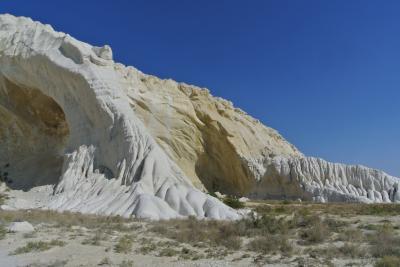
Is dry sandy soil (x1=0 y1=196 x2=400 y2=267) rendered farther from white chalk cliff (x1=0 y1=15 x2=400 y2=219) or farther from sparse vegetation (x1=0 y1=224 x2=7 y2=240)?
white chalk cliff (x1=0 y1=15 x2=400 y2=219)

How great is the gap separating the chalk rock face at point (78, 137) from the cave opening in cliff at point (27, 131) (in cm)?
8

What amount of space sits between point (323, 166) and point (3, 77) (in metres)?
24.6

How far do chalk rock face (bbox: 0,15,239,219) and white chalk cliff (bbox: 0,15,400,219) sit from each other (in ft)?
0.25

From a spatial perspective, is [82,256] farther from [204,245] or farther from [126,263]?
[204,245]

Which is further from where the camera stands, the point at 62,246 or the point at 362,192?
the point at 362,192

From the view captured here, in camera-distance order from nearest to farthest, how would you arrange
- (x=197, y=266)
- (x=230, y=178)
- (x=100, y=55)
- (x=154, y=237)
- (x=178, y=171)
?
(x=197, y=266) → (x=154, y=237) → (x=178, y=171) → (x=100, y=55) → (x=230, y=178)

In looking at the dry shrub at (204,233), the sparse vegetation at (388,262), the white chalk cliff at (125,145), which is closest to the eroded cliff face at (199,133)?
the white chalk cliff at (125,145)

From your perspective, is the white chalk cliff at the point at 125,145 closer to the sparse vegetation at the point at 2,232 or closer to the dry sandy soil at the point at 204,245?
the dry sandy soil at the point at 204,245

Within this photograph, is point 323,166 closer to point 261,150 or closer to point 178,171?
point 261,150

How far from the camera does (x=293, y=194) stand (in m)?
33.0

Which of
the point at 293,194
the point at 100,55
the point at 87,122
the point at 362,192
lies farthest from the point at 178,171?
the point at 362,192

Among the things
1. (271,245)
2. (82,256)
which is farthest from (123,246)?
(271,245)

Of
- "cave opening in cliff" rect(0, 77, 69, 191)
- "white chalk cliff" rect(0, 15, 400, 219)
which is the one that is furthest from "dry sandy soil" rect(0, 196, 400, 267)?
"cave opening in cliff" rect(0, 77, 69, 191)

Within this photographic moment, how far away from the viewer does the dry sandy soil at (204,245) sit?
28.8 feet
